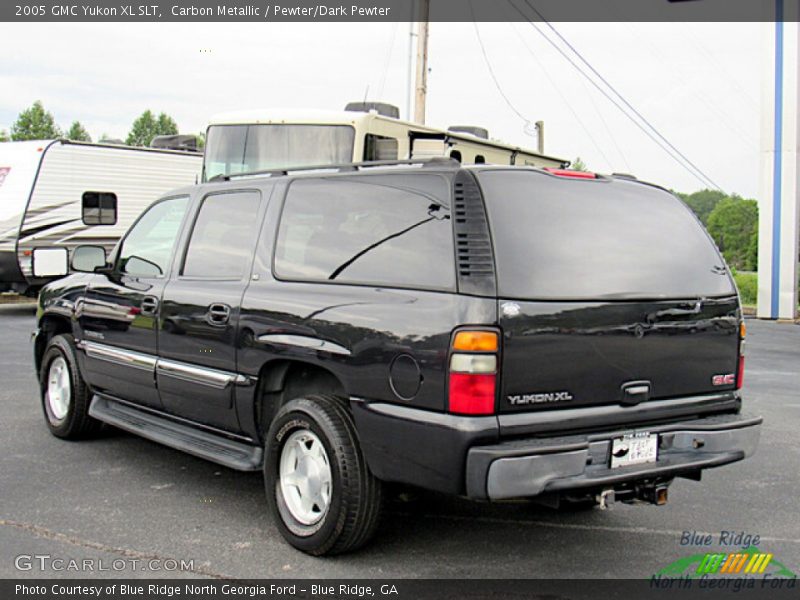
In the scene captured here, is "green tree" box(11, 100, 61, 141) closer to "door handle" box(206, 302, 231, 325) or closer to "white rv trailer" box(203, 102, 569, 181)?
"white rv trailer" box(203, 102, 569, 181)

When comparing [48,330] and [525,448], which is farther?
[48,330]

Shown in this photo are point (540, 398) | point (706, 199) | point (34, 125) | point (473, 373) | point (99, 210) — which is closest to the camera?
point (473, 373)

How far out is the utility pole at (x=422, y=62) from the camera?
2231 centimetres

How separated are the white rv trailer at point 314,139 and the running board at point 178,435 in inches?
228

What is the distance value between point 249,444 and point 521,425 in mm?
1848

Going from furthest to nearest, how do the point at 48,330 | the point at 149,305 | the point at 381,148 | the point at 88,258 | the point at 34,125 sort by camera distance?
the point at 34,125
the point at 381,148
the point at 48,330
the point at 88,258
the point at 149,305

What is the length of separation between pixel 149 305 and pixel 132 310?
247mm

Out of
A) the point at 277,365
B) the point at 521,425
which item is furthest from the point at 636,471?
the point at 277,365

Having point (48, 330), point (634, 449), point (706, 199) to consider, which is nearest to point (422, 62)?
point (48, 330)

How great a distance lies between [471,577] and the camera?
14.0 ft

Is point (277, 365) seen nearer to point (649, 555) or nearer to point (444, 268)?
point (444, 268)

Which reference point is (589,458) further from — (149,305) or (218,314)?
(149,305)

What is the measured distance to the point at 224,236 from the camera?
5465 mm

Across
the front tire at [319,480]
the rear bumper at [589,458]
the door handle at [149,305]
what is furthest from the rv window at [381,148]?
the rear bumper at [589,458]
